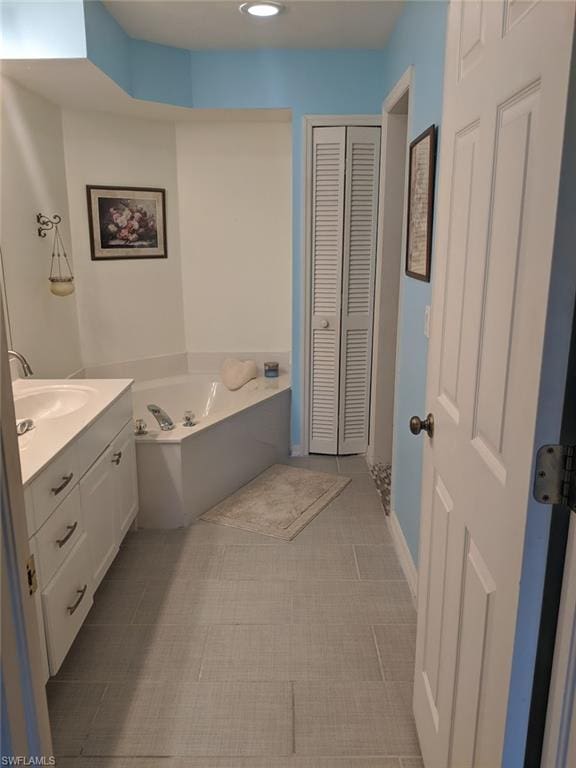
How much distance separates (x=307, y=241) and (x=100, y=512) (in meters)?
2.09

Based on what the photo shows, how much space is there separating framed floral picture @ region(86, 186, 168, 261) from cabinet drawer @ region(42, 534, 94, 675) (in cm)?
220

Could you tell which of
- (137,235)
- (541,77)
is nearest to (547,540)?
(541,77)

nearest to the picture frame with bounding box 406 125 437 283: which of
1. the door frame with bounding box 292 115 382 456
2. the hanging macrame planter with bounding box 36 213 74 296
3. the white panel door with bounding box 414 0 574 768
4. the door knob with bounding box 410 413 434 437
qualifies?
the white panel door with bounding box 414 0 574 768

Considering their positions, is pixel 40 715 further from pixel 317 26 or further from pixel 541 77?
pixel 317 26

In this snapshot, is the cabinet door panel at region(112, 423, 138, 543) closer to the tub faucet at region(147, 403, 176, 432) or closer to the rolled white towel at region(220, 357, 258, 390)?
the tub faucet at region(147, 403, 176, 432)

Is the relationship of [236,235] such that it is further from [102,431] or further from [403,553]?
[403,553]

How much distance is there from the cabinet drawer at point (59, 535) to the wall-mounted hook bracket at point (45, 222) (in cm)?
174

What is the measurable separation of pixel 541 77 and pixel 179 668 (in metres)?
2.00

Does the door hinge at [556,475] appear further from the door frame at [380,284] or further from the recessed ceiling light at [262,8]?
the recessed ceiling light at [262,8]

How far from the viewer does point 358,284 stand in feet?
12.0

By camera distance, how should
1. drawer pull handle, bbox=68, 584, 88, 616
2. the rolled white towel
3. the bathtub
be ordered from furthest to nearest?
the rolled white towel, the bathtub, drawer pull handle, bbox=68, 584, 88, 616

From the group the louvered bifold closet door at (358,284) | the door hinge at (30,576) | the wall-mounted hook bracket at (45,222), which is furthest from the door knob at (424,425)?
the wall-mounted hook bracket at (45,222)

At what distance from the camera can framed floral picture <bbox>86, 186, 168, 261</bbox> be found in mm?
3639

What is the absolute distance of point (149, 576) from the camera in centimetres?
258
